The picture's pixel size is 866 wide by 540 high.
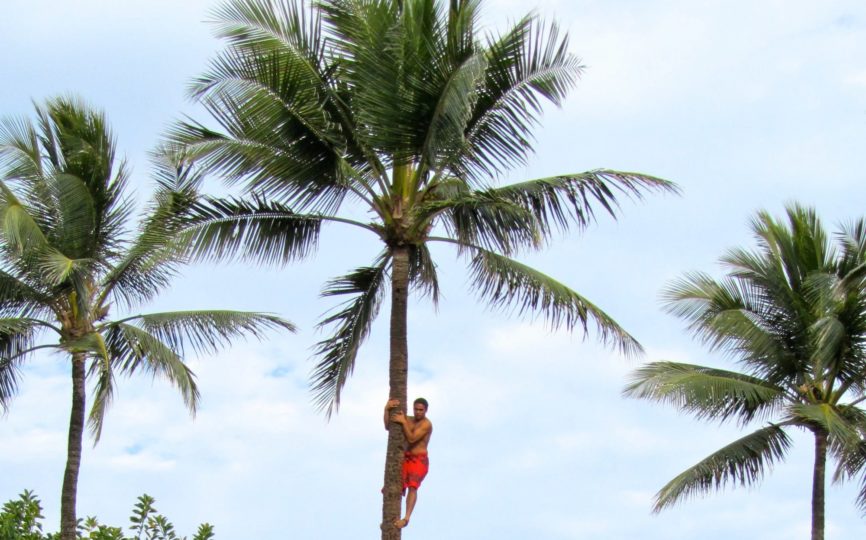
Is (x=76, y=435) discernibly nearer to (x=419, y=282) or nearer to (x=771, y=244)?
(x=419, y=282)

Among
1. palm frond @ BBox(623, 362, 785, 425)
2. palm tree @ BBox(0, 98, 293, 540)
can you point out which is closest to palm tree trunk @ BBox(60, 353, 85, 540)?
palm tree @ BBox(0, 98, 293, 540)

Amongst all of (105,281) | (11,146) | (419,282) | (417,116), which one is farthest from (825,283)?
(11,146)

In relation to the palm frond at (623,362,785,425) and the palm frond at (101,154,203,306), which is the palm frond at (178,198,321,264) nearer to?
the palm frond at (101,154,203,306)

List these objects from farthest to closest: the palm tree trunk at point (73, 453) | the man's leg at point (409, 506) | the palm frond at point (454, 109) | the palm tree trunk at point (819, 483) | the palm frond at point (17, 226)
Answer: the palm tree trunk at point (819, 483), the palm tree trunk at point (73, 453), the palm frond at point (17, 226), the palm frond at point (454, 109), the man's leg at point (409, 506)

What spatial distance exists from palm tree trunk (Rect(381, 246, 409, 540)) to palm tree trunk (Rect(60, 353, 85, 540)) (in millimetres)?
5595

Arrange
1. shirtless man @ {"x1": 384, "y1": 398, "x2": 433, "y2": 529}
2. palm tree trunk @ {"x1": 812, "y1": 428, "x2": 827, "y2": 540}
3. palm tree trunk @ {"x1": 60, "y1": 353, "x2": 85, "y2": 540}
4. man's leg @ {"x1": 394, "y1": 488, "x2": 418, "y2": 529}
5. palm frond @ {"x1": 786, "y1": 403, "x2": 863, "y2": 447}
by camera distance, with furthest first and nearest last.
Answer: palm tree trunk @ {"x1": 812, "y1": 428, "x2": 827, "y2": 540} < palm frond @ {"x1": 786, "y1": 403, "x2": 863, "y2": 447} < palm tree trunk @ {"x1": 60, "y1": 353, "x2": 85, "y2": 540} < shirtless man @ {"x1": 384, "y1": 398, "x2": 433, "y2": 529} < man's leg @ {"x1": 394, "y1": 488, "x2": 418, "y2": 529}

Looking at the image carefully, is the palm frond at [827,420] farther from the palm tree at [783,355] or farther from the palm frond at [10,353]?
the palm frond at [10,353]

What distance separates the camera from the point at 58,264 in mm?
16109

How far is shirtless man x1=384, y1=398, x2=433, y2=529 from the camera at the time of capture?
1345 cm

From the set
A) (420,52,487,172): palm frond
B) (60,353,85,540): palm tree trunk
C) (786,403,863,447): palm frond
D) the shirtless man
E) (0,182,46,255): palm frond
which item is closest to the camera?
(420,52,487,172): palm frond


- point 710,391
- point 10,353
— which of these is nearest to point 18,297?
point 10,353

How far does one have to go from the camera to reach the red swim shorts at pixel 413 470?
13.5m

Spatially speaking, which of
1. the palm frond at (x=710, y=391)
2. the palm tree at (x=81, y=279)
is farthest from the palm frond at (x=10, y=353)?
the palm frond at (x=710, y=391)

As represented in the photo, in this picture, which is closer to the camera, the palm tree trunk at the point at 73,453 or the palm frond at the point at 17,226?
the palm frond at the point at 17,226
